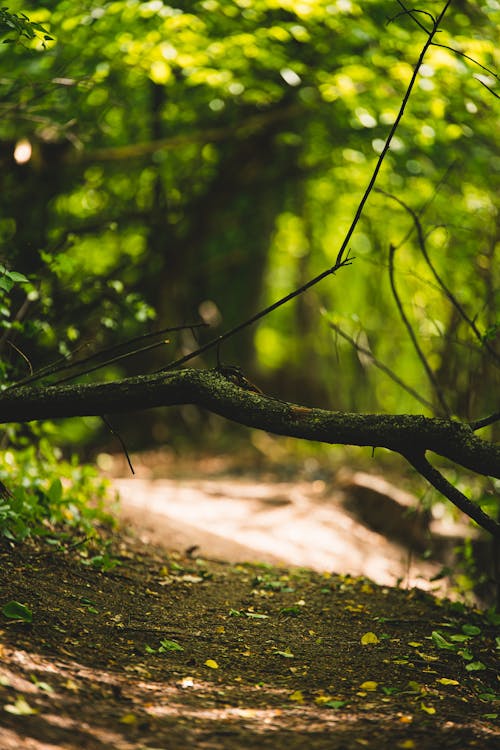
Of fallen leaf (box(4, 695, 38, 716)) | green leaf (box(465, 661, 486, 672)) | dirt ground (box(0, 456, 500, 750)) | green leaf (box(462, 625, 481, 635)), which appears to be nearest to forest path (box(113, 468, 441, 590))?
dirt ground (box(0, 456, 500, 750))

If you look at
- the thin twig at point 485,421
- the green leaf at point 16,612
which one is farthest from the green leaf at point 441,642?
the green leaf at point 16,612

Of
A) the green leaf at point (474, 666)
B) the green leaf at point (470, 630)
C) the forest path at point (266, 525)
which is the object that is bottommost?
the green leaf at point (474, 666)

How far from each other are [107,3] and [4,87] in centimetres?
117

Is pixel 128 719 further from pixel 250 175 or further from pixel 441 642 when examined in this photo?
pixel 250 175

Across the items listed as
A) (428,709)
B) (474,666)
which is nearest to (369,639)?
(474,666)

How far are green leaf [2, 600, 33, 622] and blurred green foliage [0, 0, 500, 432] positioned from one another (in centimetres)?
165

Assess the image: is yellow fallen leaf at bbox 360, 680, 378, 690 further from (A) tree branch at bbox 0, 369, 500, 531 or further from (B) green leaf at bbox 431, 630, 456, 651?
(A) tree branch at bbox 0, 369, 500, 531

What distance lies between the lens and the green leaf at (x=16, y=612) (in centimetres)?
308

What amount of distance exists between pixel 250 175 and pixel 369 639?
8993mm

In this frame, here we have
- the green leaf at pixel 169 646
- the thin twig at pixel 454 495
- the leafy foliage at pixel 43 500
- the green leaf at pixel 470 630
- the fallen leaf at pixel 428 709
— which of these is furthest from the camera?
the green leaf at pixel 470 630

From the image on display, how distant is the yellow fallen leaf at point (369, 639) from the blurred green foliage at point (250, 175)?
171 centimetres

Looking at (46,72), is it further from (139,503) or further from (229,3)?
(139,503)

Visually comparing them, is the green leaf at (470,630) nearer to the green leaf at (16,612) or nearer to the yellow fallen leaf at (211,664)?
the yellow fallen leaf at (211,664)

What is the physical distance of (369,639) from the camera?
3686mm
